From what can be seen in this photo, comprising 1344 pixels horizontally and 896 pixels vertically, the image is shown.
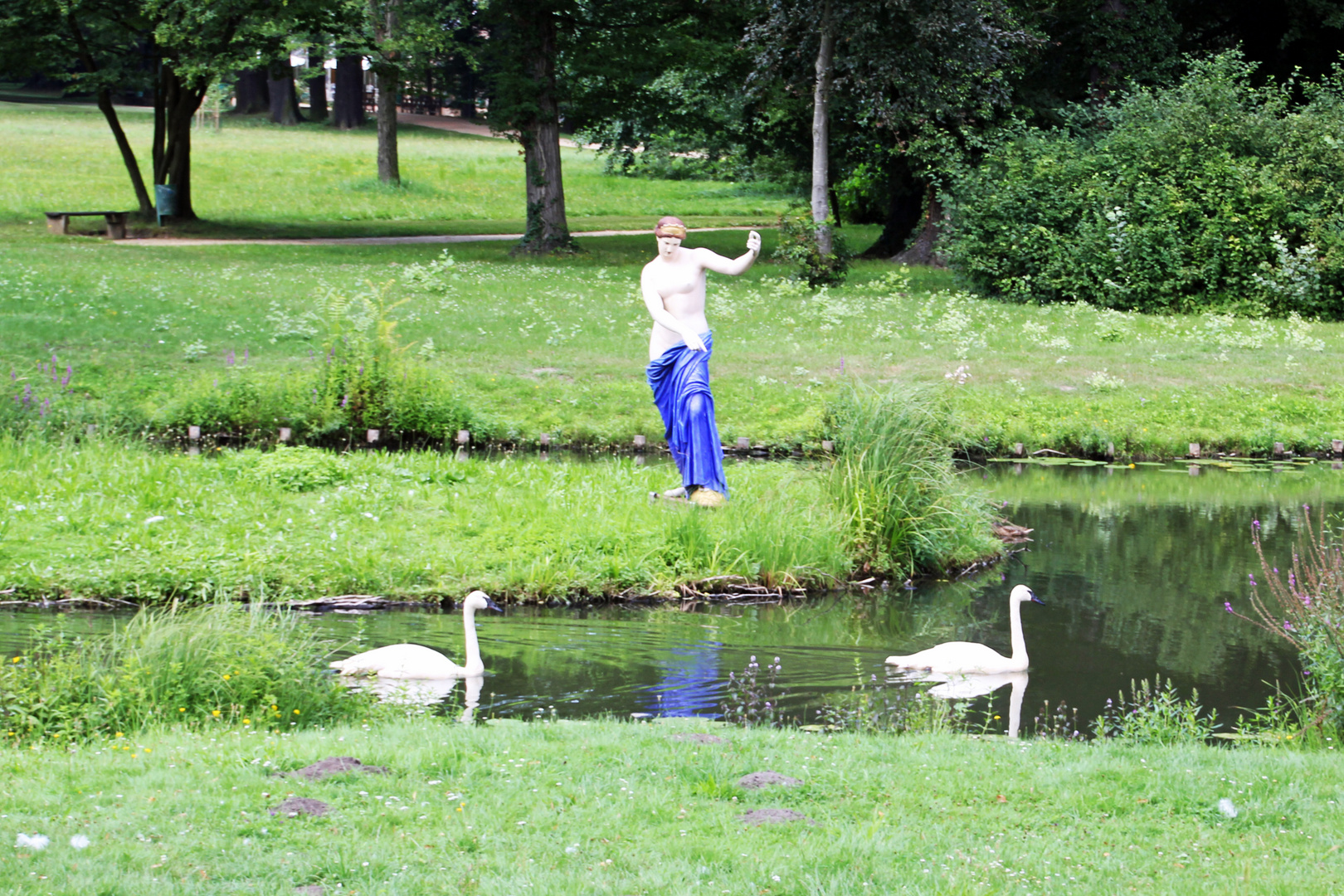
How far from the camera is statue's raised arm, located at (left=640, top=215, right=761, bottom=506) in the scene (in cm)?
1145

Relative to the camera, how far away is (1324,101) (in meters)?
28.6

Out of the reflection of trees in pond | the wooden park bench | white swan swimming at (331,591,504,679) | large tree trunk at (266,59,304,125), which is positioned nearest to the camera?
white swan swimming at (331,591,504,679)

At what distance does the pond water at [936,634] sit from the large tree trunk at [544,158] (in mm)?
21393

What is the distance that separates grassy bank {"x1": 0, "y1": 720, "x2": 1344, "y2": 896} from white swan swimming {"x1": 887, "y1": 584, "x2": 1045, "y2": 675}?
7.50 ft

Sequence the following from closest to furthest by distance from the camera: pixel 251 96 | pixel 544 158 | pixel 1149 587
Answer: pixel 1149 587 < pixel 544 158 < pixel 251 96

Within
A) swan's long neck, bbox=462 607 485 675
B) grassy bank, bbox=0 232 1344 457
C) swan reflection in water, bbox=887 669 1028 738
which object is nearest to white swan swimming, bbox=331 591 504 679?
swan's long neck, bbox=462 607 485 675

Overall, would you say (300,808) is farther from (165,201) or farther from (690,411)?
(165,201)

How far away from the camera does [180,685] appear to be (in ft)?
23.0

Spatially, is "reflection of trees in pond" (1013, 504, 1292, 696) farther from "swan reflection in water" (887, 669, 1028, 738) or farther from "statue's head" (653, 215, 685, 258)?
"statue's head" (653, 215, 685, 258)

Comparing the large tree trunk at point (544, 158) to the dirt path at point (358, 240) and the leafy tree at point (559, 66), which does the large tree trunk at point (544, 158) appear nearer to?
the leafy tree at point (559, 66)

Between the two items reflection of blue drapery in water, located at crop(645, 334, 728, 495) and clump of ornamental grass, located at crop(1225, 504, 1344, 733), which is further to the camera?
reflection of blue drapery in water, located at crop(645, 334, 728, 495)

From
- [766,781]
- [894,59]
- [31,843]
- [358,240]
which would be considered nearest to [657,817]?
[766,781]

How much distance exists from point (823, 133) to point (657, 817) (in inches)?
1061

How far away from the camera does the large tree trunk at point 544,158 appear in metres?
32.5
